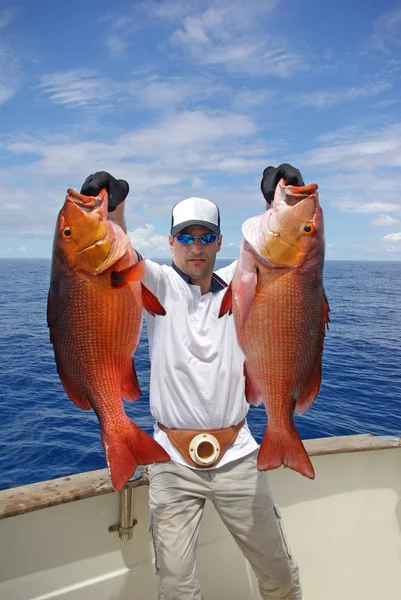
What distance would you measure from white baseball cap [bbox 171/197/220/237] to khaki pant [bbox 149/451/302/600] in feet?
5.64

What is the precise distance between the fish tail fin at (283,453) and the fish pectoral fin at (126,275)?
123 centimetres

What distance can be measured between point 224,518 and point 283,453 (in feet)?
2.96

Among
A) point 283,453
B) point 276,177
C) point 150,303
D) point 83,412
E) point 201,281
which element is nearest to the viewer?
point 150,303

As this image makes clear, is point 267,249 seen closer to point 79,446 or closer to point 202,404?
point 202,404

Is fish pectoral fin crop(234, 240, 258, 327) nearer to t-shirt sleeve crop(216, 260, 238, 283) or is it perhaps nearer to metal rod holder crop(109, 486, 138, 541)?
t-shirt sleeve crop(216, 260, 238, 283)

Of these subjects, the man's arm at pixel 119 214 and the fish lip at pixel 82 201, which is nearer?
the fish lip at pixel 82 201

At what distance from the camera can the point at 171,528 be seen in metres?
3.15

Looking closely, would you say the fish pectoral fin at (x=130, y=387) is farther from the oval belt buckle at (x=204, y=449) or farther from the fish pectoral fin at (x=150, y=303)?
the oval belt buckle at (x=204, y=449)

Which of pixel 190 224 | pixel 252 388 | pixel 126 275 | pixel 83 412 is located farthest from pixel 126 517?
pixel 83 412

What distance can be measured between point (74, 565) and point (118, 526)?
44 centimetres

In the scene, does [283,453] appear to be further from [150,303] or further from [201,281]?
[201,281]

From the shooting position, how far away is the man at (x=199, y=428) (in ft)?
10.5

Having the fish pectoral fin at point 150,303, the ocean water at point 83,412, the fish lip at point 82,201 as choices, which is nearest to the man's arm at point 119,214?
the fish lip at point 82,201

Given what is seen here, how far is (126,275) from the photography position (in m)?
2.52
